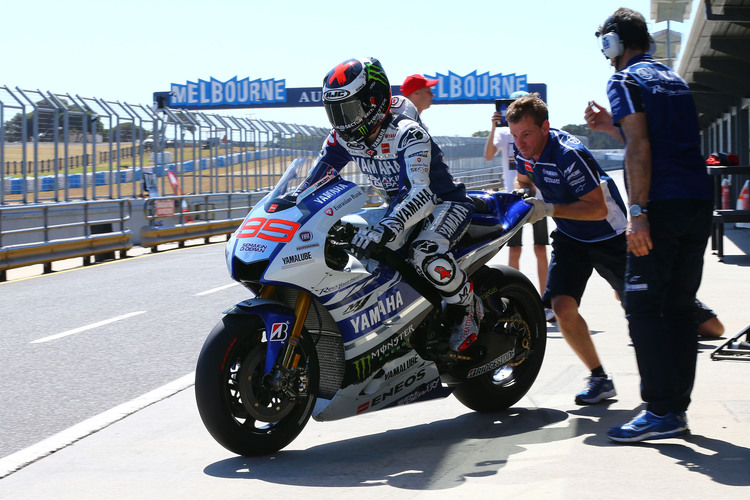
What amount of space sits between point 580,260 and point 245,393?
2362mm

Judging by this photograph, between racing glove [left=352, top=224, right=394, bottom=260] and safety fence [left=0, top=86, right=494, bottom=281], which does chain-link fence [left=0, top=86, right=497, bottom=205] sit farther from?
racing glove [left=352, top=224, right=394, bottom=260]

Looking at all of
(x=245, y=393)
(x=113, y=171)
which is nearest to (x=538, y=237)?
(x=245, y=393)

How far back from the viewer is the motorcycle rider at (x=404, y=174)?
4.93m

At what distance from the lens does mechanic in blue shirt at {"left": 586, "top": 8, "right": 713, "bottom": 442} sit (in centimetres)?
482

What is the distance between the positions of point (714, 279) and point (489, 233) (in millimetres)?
7241

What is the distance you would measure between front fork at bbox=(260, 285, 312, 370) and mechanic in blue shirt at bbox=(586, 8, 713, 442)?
4.95ft

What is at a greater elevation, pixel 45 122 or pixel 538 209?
pixel 45 122

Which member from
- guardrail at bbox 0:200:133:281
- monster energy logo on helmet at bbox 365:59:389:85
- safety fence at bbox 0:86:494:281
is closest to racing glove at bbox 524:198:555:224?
monster energy logo on helmet at bbox 365:59:389:85

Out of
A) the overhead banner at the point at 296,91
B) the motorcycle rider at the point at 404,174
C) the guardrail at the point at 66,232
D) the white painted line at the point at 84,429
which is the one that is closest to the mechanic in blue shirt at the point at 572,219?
the motorcycle rider at the point at 404,174

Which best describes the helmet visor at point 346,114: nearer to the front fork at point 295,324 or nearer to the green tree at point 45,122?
the front fork at point 295,324

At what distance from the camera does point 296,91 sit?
6191 centimetres

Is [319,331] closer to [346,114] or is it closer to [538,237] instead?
[346,114]

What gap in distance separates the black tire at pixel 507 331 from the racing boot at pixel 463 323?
19 cm

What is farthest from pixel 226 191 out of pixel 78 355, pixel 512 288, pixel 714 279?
pixel 512 288
